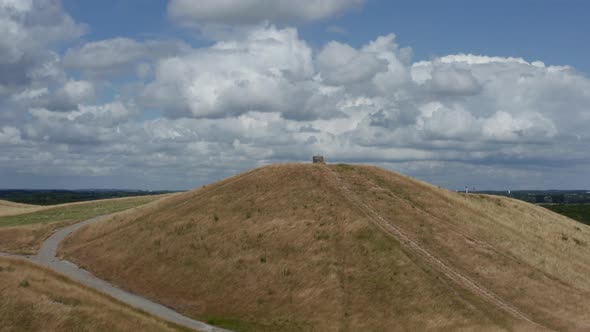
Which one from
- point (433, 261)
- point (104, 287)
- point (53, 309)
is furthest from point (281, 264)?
point (53, 309)

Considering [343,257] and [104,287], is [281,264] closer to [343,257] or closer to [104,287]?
[343,257]

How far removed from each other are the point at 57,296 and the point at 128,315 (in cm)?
441

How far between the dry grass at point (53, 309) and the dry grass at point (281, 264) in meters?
11.1

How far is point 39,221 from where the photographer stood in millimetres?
95562

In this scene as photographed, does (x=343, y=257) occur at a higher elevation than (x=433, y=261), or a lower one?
higher

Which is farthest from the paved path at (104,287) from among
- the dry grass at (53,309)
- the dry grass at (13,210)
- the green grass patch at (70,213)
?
the dry grass at (13,210)

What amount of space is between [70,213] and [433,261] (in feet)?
263

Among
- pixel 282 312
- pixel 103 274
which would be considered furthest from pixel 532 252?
pixel 103 274

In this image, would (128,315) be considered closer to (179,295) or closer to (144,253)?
(179,295)

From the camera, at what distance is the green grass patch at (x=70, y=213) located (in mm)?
95731

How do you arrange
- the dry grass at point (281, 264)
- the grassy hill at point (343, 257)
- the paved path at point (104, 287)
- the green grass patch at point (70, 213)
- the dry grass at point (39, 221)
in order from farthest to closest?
1. the green grass patch at point (70, 213)
2. the dry grass at point (39, 221)
3. the grassy hill at point (343, 257)
4. the paved path at point (104, 287)
5. the dry grass at point (281, 264)

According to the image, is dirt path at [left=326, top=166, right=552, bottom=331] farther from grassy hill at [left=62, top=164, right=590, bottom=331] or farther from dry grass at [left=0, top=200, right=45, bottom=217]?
dry grass at [left=0, top=200, right=45, bottom=217]

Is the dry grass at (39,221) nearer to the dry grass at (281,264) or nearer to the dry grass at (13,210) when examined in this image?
the dry grass at (13,210)

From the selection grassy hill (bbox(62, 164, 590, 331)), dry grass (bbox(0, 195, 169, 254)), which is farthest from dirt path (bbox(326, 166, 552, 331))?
dry grass (bbox(0, 195, 169, 254))
